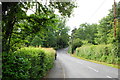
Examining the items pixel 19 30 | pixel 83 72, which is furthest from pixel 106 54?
pixel 19 30

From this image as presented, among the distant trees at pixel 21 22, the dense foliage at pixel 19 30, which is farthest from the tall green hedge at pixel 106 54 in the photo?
the distant trees at pixel 21 22

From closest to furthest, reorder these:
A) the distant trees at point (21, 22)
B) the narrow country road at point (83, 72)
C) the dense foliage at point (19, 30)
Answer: the dense foliage at point (19, 30)
the distant trees at point (21, 22)
the narrow country road at point (83, 72)

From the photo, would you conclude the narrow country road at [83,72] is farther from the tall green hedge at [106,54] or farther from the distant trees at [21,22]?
the distant trees at [21,22]

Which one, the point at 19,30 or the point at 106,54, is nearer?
the point at 19,30

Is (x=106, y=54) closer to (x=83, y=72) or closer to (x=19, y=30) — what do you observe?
(x=83, y=72)

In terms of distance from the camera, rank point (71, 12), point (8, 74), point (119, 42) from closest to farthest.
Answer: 1. point (8, 74)
2. point (71, 12)
3. point (119, 42)

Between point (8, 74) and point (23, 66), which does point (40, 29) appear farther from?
point (8, 74)

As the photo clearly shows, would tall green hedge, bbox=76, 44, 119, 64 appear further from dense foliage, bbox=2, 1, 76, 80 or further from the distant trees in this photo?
the distant trees

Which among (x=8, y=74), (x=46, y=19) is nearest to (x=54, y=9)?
(x=46, y=19)

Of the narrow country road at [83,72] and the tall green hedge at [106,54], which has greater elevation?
the tall green hedge at [106,54]

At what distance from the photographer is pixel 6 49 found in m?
3.52

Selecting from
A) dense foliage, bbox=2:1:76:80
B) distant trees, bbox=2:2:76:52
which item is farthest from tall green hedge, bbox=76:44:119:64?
distant trees, bbox=2:2:76:52

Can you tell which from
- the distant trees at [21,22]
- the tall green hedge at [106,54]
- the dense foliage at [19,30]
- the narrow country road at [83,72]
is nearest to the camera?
the dense foliage at [19,30]

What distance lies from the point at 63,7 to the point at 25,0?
191 cm
